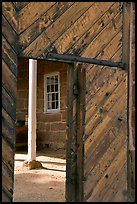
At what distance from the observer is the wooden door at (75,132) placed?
3.78 meters

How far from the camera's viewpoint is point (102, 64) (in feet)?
13.4

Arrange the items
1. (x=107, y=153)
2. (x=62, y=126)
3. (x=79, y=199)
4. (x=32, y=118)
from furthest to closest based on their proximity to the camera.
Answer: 1. (x=62, y=126)
2. (x=32, y=118)
3. (x=107, y=153)
4. (x=79, y=199)

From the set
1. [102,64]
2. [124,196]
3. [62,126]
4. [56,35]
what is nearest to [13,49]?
[56,35]

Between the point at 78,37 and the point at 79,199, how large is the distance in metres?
1.88

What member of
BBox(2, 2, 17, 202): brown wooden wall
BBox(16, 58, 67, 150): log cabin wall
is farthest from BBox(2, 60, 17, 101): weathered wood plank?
BBox(16, 58, 67, 150): log cabin wall

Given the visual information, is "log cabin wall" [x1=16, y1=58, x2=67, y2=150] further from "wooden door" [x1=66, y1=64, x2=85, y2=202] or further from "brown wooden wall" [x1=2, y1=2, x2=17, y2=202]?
"brown wooden wall" [x1=2, y1=2, x2=17, y2=202]

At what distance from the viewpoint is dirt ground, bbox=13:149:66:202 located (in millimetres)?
5336

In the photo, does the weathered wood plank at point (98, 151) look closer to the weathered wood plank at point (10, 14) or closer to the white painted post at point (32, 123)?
the weathered wood plank at point (10, 14)

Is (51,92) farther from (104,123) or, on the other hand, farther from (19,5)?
(19,5)

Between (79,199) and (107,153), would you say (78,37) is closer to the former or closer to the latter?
(107,153)

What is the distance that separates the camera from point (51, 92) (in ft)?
36.1

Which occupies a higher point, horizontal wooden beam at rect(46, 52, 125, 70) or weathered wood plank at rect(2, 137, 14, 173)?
horizontal wooden beam at rect(46, 52, 125, 70)

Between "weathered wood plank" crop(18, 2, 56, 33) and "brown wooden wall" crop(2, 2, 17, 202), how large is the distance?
→ 0.28 ft

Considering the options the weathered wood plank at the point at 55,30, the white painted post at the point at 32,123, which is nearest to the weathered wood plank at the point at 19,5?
the weathered wood plank at the point at 55,30
